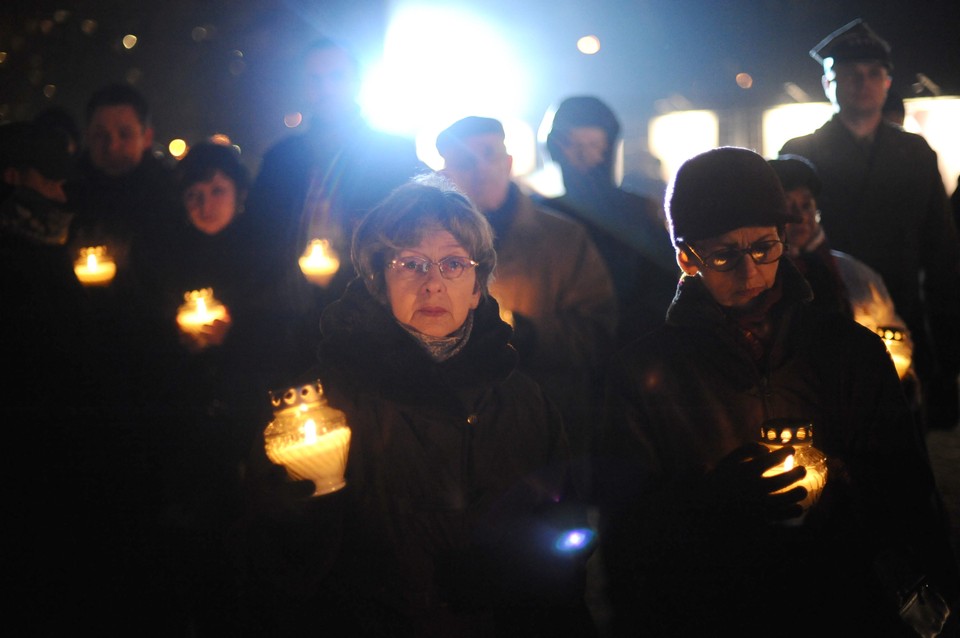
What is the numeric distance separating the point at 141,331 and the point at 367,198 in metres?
1.32

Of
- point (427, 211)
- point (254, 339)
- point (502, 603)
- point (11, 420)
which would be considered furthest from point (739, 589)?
point (11, 420)

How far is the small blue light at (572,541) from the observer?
2.39m

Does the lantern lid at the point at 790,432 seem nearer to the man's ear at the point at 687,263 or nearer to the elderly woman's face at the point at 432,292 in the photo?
the man's ear at the point at 687,263

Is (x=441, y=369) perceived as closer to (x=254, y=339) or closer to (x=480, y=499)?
(x=480, y=499)

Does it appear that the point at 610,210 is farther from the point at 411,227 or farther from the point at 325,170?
the point at 411,227

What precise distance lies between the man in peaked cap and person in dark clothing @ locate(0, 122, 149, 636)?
12.7 ft

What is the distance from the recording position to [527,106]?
17.2 meters

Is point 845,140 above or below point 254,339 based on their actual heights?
above

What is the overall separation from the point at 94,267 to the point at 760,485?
3.57m

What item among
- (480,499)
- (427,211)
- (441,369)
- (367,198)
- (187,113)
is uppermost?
(187,113)

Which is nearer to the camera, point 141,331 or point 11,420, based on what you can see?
point 141,331

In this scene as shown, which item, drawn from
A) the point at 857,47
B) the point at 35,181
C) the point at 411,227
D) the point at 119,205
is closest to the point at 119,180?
the point at 119,205

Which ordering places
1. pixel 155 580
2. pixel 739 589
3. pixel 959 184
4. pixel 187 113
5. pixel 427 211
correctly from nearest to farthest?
pixel 739 589 → pixel 427 211 → pixel 155 580 → pixel 959 184 → pixel 187 113

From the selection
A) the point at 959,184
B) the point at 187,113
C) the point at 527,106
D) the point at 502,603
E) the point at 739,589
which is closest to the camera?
the point at 739,589
